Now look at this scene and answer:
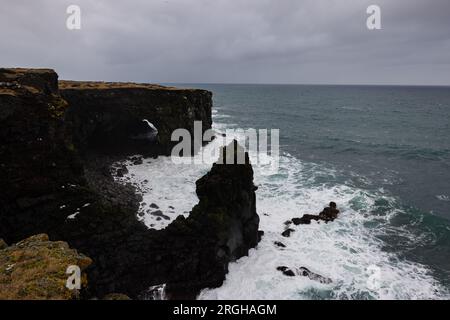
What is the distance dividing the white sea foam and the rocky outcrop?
34.5 feet

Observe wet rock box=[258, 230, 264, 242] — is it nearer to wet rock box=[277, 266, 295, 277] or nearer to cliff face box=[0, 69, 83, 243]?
wet rock box=[277, 266, 295, 277]

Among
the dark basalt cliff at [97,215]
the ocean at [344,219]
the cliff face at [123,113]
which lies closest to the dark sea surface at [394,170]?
the ocean at [344,219]

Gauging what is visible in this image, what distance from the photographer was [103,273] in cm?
1880

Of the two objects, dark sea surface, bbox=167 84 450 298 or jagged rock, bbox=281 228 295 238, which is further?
dark sea surface, bbox=167 84 450 298

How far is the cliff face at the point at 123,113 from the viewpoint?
37.4 m

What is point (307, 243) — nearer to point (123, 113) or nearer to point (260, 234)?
point (260, 234)

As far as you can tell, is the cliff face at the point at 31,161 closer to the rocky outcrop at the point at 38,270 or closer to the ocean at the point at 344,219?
the ocean at the point at 344,219

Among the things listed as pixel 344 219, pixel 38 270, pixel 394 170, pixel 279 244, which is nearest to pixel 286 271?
pixel 279 244

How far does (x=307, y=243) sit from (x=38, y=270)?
19.7m

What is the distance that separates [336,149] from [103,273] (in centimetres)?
4824

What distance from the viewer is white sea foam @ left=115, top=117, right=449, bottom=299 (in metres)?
19.7

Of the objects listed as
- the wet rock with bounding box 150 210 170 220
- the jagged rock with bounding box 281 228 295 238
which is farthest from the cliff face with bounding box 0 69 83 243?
the jagged rock with bounding box 281 228 295 238

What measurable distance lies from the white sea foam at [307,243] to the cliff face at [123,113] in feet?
19.7

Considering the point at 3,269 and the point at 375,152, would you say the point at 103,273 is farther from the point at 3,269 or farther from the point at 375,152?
the point at 375,152
